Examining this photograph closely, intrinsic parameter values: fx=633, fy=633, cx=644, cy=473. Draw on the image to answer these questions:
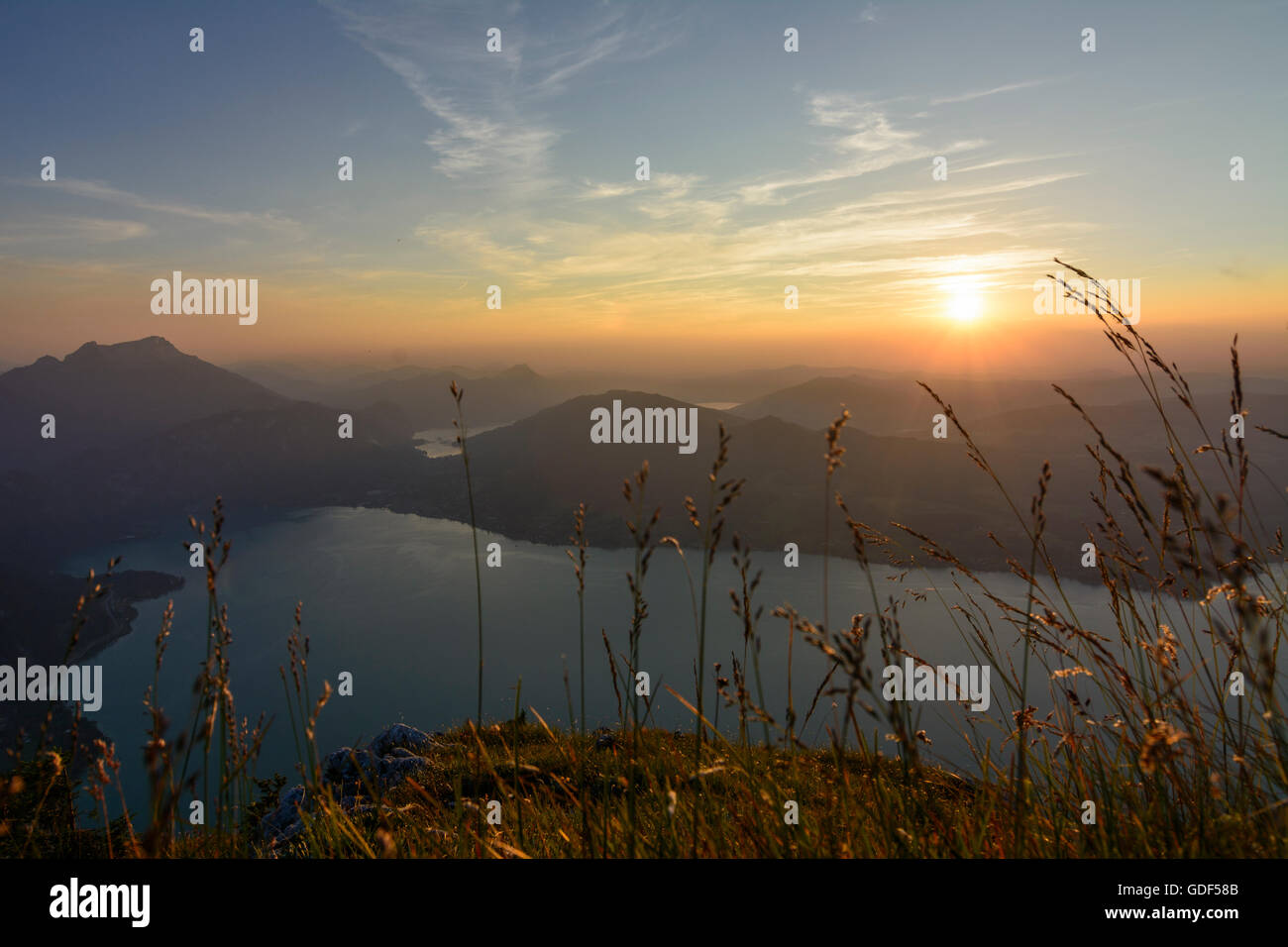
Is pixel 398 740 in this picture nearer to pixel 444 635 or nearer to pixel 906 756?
pixel 906 756

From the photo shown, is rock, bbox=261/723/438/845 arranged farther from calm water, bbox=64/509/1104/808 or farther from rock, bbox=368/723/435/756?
calm water, bbox=64/509/1104/808

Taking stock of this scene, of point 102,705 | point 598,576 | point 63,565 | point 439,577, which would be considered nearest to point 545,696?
point 598,576

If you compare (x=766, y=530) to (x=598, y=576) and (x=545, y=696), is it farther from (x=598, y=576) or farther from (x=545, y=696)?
(x=545, y=696)

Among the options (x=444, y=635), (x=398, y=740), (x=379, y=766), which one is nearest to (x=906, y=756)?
(x=379, y=766)

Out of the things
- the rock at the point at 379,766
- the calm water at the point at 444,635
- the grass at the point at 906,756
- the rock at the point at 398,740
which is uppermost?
the grass at the point at 906,756

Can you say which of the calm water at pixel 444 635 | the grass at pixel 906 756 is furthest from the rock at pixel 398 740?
the calm water at pixel 444 635

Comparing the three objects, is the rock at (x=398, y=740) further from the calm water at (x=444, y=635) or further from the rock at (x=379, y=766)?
the calm water at (x=444, y=635)

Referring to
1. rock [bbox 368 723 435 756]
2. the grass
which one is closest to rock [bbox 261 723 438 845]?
rock [bbox 368 723 435 756]

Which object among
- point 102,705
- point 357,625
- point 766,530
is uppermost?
point 766,530
